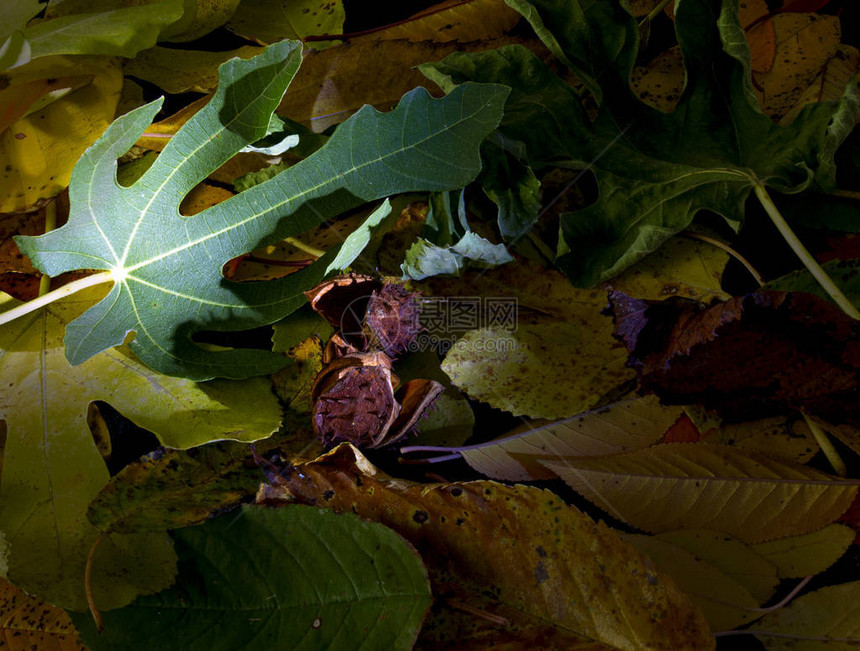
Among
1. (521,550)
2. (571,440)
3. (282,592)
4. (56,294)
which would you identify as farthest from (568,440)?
(56,294)

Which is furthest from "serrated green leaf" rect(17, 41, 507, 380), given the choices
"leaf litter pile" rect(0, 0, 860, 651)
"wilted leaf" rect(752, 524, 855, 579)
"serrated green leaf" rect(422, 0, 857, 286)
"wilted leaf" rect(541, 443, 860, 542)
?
"wilted leaf" rect(752, 524, 855, 579)

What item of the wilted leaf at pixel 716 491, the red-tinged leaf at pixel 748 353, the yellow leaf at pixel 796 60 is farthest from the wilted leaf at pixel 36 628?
the yellow leaf at pixel 796 60

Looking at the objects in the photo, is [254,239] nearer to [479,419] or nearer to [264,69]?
[264,69]

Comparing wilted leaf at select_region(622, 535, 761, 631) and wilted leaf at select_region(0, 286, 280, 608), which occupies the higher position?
wilted leaf at select_region(0, 286, 280, 608)

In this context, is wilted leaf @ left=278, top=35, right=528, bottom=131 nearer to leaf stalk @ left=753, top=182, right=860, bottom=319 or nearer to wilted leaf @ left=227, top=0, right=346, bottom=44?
wilted leaf @ left=227, top=0, right=346, bottom=44

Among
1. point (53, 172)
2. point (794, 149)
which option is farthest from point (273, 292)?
Answer: point (794, 149)
